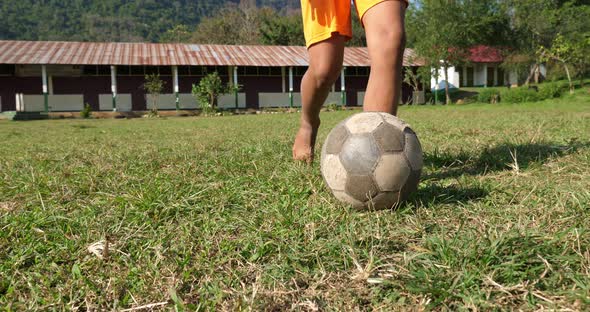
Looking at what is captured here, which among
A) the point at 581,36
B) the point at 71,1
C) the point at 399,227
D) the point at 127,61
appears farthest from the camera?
the point at 71,1

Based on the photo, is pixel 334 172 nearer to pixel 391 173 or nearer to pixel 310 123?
pixel 391 173

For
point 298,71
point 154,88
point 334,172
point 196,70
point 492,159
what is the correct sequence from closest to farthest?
point 334,172 < point 492,159 < point 154,88 < point 196,70 < point 298,71

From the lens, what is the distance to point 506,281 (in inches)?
45.9

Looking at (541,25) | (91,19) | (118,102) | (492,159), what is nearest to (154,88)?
(118,102)

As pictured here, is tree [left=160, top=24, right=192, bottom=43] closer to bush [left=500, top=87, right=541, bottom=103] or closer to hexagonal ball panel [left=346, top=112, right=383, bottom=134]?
bush [left=500, top=87, right=541, bottom=103]

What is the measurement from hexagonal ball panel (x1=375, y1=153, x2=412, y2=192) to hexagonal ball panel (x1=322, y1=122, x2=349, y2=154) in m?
0.22

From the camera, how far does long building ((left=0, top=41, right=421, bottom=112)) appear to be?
2272 centimetres

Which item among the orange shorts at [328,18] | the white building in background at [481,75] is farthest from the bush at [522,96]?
the orange shorts at [328,18]

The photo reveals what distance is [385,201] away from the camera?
181cm

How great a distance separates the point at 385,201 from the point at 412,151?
9.9 inches

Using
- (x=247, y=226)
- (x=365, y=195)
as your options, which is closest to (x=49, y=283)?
(x=247, y=226)

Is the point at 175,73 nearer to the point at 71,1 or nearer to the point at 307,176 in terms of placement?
the point at 307,176

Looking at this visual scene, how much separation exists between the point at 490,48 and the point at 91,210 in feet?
→ 137

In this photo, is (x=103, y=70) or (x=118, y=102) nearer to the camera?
(x=103, y=70)
